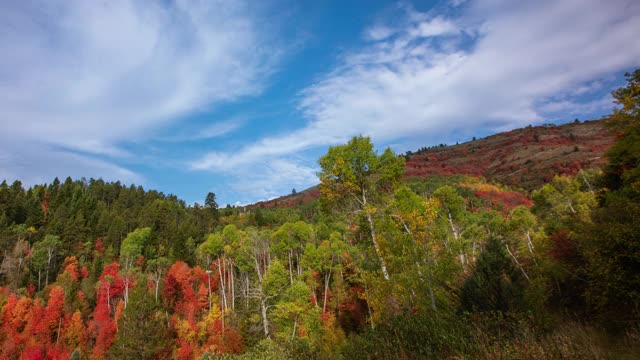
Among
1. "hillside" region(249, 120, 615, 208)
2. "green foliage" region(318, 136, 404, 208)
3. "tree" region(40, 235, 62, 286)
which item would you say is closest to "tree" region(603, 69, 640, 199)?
"green foliage" region(318, 136, 404, 208)

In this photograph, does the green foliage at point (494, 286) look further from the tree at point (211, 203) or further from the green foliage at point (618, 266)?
the tree at point (211, 203)

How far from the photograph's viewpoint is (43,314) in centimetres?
4962

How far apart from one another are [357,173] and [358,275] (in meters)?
13.8

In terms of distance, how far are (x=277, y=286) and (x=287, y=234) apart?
64.3 feet

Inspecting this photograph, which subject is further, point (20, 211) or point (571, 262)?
point (20, 211)

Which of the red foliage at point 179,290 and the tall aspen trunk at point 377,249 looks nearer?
the tall aspen trunk at point 377,249

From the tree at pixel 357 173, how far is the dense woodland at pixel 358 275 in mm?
66

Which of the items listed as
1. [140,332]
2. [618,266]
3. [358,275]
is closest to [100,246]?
[140,332]

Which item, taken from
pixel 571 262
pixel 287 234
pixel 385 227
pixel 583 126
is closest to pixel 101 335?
pixel 287 234

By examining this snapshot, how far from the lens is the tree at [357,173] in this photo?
1402 centimetres

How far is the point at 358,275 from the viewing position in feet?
→ 82.9

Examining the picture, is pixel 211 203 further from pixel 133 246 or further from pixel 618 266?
pixel 618 266

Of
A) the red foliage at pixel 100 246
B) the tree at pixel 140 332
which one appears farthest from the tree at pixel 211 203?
the tree at pixel 140 332

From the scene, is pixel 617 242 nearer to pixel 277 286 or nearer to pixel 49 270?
pixel 277 286
